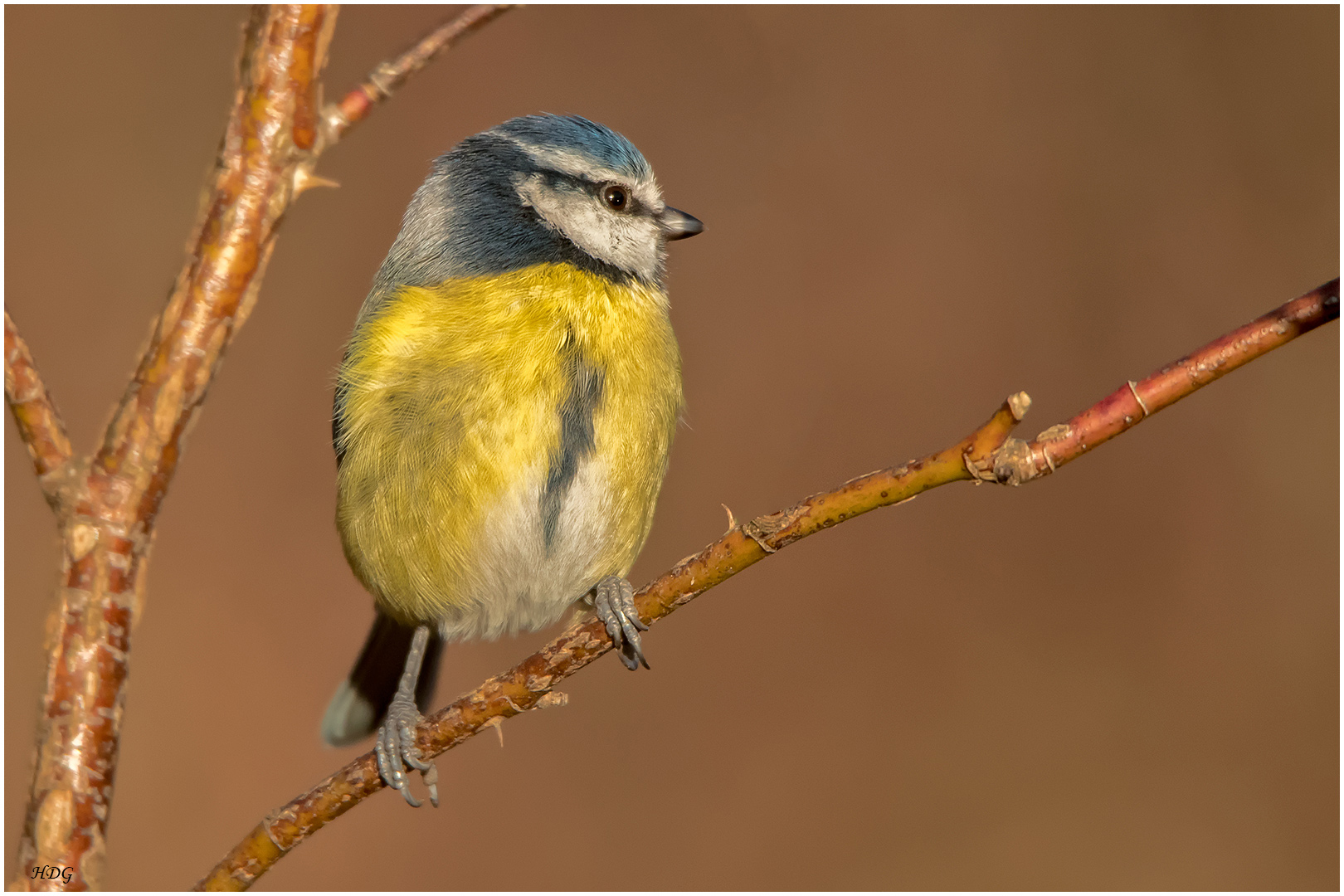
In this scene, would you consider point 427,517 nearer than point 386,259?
Yes

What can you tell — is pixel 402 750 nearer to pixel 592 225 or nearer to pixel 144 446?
pixel 144 446

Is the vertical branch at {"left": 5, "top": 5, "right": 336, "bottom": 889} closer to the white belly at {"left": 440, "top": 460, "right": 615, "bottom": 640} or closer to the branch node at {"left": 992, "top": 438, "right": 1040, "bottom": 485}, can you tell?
the white belly at {"left": 440, "top": 460, "right": 615, "bottom": 640}

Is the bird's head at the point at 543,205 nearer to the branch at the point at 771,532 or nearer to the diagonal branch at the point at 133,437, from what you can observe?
the diagonal branch at the point at 133,437

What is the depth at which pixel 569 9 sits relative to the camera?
4457mm

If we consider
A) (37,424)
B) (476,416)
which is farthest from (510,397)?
(37,424)

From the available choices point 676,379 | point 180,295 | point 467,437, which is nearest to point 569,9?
point 676,379

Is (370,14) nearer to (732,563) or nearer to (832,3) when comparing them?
(832,3)

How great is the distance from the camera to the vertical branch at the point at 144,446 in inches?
53.8

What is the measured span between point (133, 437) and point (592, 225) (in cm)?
131

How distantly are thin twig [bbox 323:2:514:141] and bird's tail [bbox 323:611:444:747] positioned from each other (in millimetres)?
1590

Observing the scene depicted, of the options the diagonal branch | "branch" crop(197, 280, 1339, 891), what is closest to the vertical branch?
the diagonal branch

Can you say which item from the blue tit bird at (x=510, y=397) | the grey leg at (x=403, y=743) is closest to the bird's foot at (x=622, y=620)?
the blue tit bird at (x=510, y=397)

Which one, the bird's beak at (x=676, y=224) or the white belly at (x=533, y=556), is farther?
the bird's beak at (x=676, y=224)

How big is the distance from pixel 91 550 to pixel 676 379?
1300 mm
